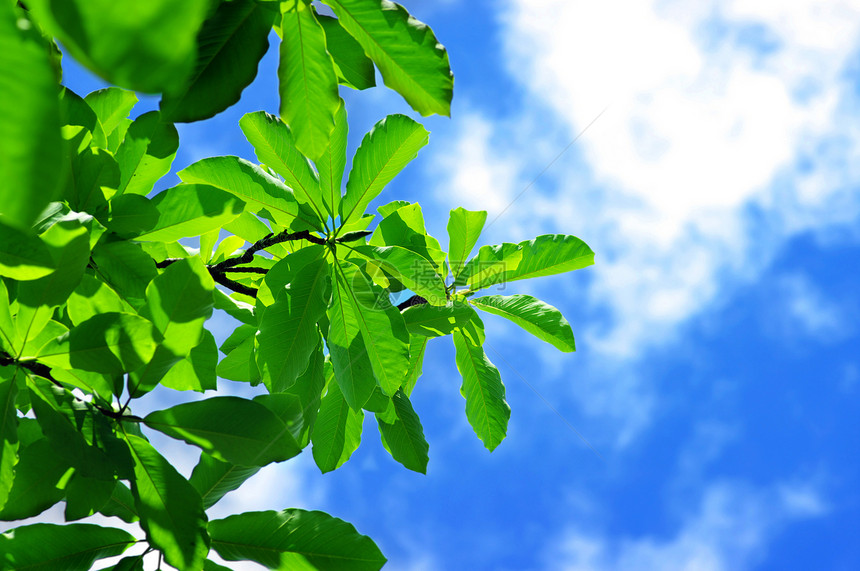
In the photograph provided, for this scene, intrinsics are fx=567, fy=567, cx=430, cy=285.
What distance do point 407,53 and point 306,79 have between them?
166mm

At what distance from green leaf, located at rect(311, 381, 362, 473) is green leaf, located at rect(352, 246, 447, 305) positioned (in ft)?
1.78

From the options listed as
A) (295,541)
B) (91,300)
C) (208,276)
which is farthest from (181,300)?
(295,541)

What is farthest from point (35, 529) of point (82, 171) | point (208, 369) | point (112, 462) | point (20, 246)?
point (82, 171)

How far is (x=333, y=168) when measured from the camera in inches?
72.4

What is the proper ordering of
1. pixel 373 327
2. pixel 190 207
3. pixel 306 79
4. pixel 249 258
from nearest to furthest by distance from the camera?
pixel 306 79 → pixel 190 207 → pixel 373 327 → pixel 249 258

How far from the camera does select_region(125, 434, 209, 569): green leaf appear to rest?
1216 mm

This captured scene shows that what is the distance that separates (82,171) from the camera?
4.94 feet

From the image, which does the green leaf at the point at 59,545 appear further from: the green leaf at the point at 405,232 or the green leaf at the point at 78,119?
the green leaf at the point at 405,232

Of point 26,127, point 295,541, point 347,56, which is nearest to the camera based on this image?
point 26,127

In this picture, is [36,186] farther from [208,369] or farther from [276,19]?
[208,369]

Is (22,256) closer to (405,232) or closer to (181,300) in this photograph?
(181,300)

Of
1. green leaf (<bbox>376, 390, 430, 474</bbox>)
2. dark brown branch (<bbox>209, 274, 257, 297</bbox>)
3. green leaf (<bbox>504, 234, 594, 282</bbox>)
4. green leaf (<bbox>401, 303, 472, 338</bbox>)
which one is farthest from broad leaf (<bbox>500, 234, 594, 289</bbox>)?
dark brown branch (<bbox>209, 274, 257, 297</bbox>)

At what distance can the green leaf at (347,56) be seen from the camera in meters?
0.98

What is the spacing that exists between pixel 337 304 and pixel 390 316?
0.61 ft
